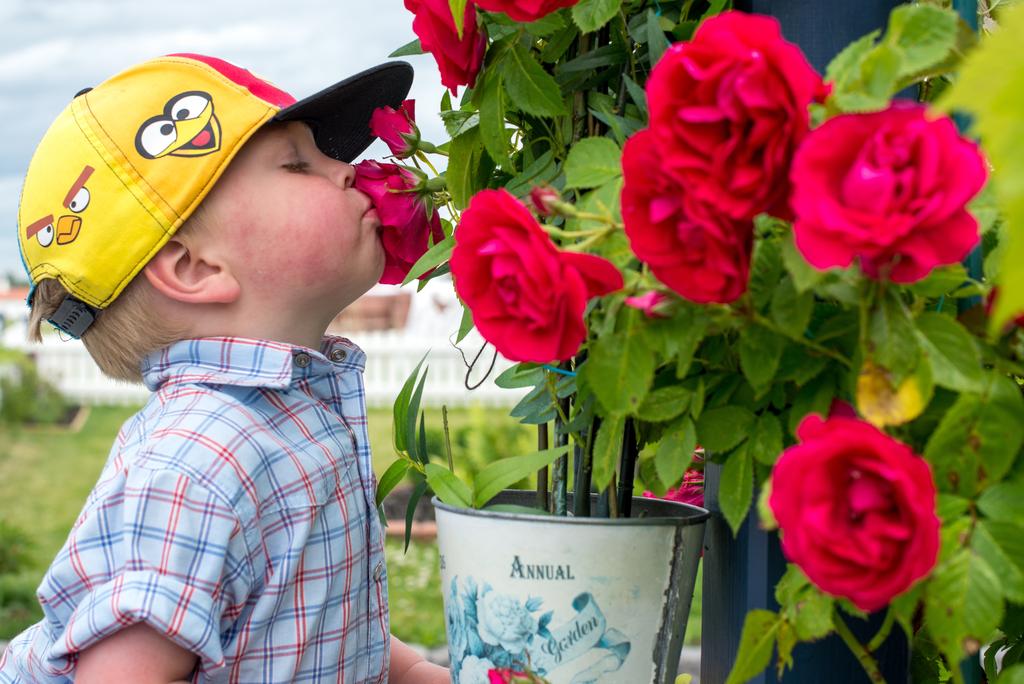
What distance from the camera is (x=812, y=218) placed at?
497mm

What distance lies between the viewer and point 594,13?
0.73 meters

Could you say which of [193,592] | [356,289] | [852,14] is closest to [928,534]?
[852,14]

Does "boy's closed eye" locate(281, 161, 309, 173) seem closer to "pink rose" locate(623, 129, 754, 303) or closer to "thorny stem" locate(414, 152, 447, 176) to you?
"thorny stem" locate(414, 152, 447, 176)

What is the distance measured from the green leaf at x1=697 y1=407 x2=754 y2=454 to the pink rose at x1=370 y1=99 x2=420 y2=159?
1.56ft

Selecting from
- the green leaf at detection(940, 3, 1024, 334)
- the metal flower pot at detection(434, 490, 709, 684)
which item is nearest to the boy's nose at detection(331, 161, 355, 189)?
the metal flower pot at detection(434, 490, 709, 684)

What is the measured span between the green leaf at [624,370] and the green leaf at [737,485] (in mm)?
85

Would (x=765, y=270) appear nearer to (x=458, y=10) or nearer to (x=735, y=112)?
(x=735, y=112)

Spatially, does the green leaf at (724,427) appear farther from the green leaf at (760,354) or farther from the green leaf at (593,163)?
the green leaf at (593,163)

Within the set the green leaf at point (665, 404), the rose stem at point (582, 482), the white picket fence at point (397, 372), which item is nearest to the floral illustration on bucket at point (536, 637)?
the rose stem at point (582, 482)

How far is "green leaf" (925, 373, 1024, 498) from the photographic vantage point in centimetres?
56

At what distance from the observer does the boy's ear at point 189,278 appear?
46.0 inches

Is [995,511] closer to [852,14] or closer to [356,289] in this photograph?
[852,14]

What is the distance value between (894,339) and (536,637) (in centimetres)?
43

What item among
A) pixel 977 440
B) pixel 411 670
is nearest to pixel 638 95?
pixel 977 440
